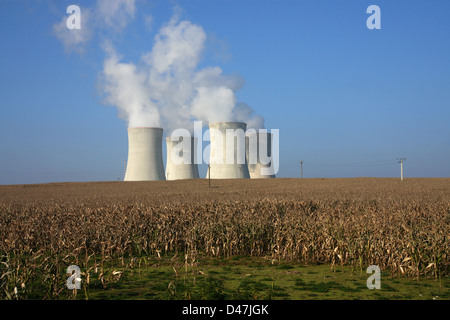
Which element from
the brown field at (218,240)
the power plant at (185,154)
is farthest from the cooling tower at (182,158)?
the brown field at (218,240)

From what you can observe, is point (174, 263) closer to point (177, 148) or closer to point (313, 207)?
point (313, 207)

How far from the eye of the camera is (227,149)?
28125 mm

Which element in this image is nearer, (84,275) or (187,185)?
(84,275)

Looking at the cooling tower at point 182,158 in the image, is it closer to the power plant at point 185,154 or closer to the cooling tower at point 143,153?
the power plant at point 185,154

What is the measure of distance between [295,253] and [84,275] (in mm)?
3411

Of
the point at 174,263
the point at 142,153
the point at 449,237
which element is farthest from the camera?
the point at 142,153

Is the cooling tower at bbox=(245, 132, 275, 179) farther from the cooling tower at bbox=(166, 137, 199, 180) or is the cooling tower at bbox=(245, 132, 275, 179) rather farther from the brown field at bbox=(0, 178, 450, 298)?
the brown field at bbox=(0, 178, 450, 298)

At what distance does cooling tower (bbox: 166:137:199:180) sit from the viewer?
31516 millimetres

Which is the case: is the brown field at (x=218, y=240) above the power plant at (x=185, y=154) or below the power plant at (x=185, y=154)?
below

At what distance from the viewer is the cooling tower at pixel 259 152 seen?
34.9 m

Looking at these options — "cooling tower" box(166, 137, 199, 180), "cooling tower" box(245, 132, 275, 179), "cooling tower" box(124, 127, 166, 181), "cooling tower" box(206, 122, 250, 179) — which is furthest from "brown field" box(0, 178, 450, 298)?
"cooling tower" box(245, 132, 275, 179)

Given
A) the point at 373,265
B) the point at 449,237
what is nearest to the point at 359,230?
the point at 373,265

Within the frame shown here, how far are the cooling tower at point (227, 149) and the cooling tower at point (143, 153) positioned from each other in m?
4.23

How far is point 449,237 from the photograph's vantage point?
5.54 meters
